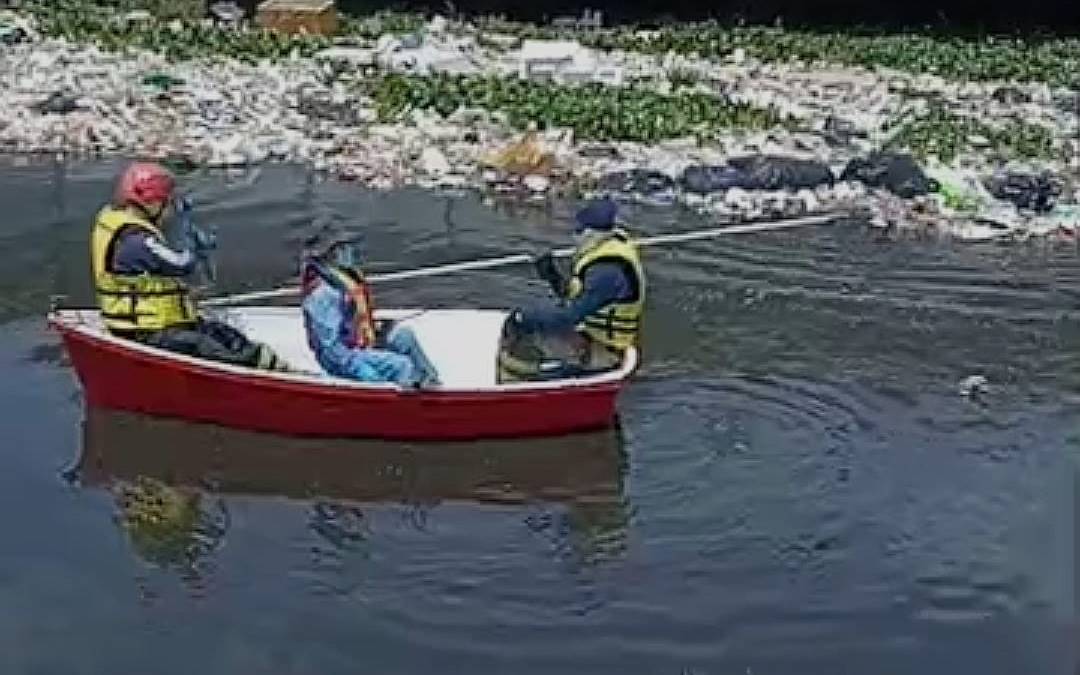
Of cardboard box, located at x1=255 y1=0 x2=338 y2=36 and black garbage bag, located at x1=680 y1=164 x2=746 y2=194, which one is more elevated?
cardboard box, located at x1=255 y1=0 x2=338 y2=36

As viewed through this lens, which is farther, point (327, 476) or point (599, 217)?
point (599, 217)

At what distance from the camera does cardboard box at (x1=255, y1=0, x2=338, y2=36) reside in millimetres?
22984

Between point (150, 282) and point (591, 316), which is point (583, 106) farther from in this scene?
point (150, 282)

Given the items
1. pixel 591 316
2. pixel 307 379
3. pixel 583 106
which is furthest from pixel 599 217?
pixel 583 106

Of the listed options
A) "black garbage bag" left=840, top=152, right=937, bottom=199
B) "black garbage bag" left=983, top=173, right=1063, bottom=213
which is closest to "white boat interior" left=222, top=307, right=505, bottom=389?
"black garbage bag" left=840, top=152, right=937, bottom=199

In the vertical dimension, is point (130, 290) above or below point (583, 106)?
above

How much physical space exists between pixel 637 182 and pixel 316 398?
6.67 metres

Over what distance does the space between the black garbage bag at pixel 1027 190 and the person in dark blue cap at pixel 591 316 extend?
601cm

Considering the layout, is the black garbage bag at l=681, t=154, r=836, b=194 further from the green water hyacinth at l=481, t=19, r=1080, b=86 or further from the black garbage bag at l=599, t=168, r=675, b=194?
the green water hyacinth at l=481, t=19, r=1080, b=86

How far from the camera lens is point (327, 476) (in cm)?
1099

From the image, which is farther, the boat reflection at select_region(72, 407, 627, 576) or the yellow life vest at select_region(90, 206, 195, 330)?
the yellow life vest at select_region(90, 206, 195, 330)

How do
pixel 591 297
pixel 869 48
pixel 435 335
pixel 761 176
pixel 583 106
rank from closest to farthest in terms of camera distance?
pixel 591 297 → pixel 435 335 → pixel 761 176 → pixel 583 106 → pixel 869 48

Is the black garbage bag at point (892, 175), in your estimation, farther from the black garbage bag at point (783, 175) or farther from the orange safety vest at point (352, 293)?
the orange safety vest at point (352, 293)

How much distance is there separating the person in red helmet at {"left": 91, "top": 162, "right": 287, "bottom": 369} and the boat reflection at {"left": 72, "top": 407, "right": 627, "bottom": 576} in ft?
1.42
